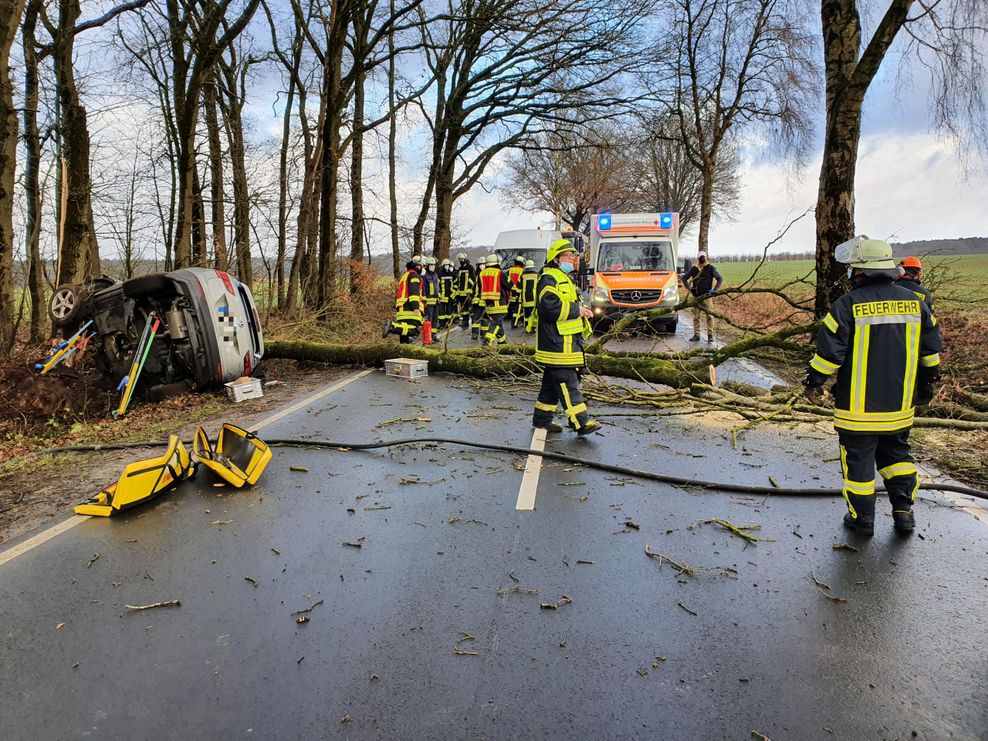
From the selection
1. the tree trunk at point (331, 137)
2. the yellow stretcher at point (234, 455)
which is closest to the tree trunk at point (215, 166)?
the tree trunk at point (331, 137)

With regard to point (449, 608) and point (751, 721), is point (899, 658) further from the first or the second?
point (449, 608)

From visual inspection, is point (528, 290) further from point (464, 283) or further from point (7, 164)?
point (7, 164)

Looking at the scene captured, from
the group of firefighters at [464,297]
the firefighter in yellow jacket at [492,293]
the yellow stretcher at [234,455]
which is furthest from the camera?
the firefighter in yellow jacket at [492,293]

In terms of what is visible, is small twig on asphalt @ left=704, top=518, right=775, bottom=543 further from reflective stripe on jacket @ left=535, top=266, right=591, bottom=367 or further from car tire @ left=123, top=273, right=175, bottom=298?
car tire @ left=123, top=273, right=175, bottom=298

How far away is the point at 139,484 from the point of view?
171 inches

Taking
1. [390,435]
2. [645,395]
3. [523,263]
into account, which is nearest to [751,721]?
[390,435]

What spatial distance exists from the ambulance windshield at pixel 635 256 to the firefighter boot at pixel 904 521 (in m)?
11.9

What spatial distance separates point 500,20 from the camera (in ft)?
61.7

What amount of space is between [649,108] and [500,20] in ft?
20.0

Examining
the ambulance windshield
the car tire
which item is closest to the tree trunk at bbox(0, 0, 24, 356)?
the car tire

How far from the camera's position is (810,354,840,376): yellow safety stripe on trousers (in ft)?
12.7

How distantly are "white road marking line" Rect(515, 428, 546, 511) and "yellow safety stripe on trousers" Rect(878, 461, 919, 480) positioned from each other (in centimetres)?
233

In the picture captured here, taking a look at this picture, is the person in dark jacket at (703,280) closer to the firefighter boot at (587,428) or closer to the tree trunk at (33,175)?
the firefighter boot at (587,428)

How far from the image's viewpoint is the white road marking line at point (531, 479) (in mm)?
4402
